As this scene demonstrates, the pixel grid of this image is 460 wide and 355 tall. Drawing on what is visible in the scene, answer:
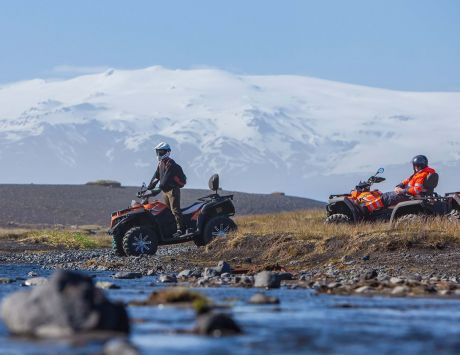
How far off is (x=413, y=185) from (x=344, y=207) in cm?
230

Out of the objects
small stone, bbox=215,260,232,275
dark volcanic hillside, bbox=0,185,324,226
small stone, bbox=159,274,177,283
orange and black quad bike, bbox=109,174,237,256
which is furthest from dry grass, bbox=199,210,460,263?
dark volcanic hillside, bbox=0,185,324,226

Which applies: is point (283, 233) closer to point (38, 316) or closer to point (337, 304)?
point (337, 304)

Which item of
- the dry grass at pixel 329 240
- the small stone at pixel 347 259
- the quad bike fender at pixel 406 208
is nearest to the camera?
the small stone at pixel 347 259

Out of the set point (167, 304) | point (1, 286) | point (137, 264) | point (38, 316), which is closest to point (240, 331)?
point (38, 316)

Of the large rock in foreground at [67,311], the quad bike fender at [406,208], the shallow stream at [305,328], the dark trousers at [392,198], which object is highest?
the dark trousers at [392,198]

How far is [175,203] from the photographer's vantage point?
1177 inches

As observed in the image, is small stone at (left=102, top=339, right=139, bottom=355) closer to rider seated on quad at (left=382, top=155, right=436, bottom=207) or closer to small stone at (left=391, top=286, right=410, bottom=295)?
small stone at (left=391, top=286, right=410, bottom=295)

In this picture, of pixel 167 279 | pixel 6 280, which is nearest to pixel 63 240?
pixel 6 280

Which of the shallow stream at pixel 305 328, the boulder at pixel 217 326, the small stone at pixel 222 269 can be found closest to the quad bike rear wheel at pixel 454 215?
the small stone at pixel 222 269

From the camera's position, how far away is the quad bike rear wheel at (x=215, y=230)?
30.2 m

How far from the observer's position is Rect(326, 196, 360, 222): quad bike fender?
30.7 meters

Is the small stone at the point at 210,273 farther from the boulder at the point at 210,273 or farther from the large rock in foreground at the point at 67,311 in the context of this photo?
the large rock in foreground at the point at 67,311

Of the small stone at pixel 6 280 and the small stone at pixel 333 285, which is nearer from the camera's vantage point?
the small stone at pixel 333 285

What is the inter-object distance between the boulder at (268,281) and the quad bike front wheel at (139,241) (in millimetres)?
9736
